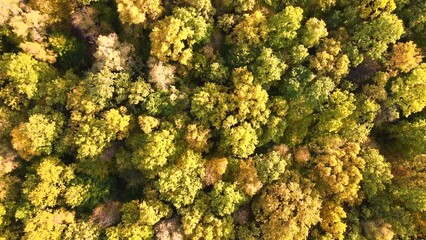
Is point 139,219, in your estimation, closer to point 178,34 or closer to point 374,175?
point 178,34

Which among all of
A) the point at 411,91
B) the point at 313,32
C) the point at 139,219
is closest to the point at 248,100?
the point at 313,32

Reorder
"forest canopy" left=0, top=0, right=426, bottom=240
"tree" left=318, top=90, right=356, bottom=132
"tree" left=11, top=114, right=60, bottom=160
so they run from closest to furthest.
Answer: "tree" left=11, top=114, right=60, bottom=160, "forest canopy" left=0, top=0, right=426, bottom=240, "tree" left=318, top=90, right=356, bottom=132

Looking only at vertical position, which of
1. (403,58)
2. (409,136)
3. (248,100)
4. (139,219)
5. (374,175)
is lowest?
(374,175)

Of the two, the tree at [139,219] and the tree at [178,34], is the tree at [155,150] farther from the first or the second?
the tree at [178,34]

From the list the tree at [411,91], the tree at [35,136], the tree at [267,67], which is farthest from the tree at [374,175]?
the tree at [35,136]

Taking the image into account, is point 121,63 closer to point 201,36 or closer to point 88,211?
point 201,36

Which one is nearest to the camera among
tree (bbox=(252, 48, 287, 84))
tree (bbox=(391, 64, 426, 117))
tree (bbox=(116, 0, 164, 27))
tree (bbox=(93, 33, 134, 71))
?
tree (bbox=(93, 33, 134, 71))

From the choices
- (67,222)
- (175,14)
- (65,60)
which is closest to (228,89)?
(175,14)

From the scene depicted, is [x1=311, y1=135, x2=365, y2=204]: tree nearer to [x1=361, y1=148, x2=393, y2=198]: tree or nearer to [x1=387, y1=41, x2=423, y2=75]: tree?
[x1=361, y1=148, x2=393, y2=198]: tree

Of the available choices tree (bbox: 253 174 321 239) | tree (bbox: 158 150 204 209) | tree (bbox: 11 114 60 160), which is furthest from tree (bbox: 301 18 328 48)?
tree (bbox: 11 114 60 160)
